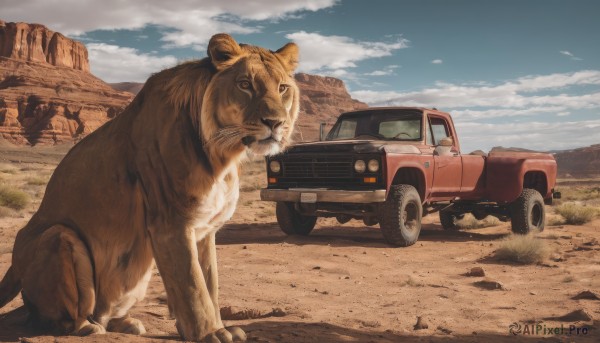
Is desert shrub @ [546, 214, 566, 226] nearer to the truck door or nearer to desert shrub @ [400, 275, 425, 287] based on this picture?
the truck door

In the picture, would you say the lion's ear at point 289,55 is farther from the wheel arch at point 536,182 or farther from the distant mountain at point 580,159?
the distant mountain at point 580,159

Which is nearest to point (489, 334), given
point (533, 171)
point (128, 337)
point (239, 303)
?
point (239, 303)

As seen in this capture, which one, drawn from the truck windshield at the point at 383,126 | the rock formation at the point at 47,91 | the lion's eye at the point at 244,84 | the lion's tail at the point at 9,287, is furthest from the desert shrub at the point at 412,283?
the rock formation at the point at 47,91

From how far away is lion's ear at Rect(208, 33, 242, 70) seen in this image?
3320 millimetres

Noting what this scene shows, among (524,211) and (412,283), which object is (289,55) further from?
(524,211)

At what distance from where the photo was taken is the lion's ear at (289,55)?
3.69m

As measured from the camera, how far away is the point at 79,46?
140 metres

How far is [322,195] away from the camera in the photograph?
29.7ft

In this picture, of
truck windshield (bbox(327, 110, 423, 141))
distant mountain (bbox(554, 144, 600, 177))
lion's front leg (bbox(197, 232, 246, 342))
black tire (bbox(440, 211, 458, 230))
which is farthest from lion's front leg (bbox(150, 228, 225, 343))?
distant mountain (bbox(554, 144, 600, 177))

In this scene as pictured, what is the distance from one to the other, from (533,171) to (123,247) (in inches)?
407

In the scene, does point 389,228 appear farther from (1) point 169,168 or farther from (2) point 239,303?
(1) point 169,168

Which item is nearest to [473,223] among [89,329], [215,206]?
[215,206]

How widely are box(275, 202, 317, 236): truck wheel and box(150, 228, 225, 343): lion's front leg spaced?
682 centimetres

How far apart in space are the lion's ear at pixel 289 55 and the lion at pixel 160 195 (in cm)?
10
